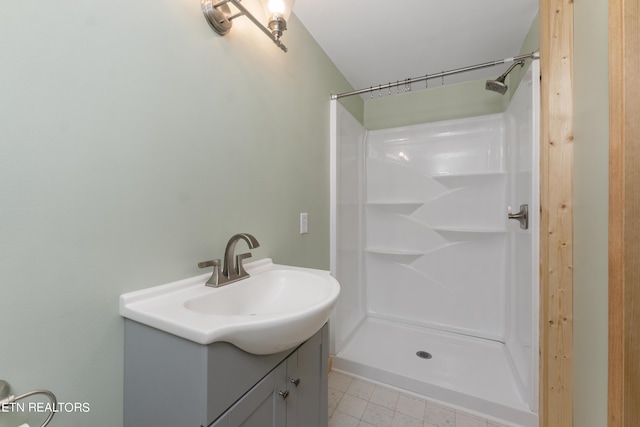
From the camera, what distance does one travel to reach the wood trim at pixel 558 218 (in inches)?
36.6

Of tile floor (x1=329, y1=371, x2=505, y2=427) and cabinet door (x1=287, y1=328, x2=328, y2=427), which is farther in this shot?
tile floor (x1=329, y1=371, x2=505, y2=427)

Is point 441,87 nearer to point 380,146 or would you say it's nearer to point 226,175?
point 380,146

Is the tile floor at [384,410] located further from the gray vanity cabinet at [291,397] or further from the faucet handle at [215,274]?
the faucet handle at [215,274]

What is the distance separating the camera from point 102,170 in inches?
25.2

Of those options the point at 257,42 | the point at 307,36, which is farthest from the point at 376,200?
the point at 257,42

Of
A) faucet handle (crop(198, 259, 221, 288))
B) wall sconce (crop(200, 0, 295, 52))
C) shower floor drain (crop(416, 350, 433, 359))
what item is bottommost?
shower floor drain (crop(416, 350, 433, 359))

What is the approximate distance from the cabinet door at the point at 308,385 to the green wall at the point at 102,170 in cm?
47

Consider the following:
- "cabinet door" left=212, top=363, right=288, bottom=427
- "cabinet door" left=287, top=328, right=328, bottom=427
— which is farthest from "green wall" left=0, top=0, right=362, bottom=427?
"cabinet door" left=287, top=328, right=328, bottom=427

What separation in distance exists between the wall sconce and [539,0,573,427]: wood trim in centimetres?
107

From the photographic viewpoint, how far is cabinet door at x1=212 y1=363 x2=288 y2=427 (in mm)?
604

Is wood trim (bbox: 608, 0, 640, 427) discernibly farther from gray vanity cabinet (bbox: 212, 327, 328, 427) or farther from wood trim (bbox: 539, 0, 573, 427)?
gray vanity cabinet (bbox: 212, 327, 328, 427)

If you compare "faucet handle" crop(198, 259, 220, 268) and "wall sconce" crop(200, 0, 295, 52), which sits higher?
"wall sconce" crop(200, 0, 295, 52)

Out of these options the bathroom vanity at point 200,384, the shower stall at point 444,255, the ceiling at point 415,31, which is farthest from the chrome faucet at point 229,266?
the ceiling at point 415,31

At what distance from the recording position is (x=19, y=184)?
20.2 inches
